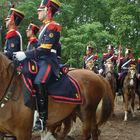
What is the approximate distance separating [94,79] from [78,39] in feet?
52.6

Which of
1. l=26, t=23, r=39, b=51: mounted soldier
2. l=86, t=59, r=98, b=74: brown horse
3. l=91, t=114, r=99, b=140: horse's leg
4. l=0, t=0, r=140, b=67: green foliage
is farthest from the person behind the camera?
l=0, t=0, r=140, b=67: green foliage

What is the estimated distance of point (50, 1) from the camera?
6.45m

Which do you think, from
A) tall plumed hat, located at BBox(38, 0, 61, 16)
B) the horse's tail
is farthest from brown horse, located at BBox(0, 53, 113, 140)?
tall plumed hat, located at BBox(38, 0, 61, 16)

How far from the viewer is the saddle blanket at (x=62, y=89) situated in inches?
245

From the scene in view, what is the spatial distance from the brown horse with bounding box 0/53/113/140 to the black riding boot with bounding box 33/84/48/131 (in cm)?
16

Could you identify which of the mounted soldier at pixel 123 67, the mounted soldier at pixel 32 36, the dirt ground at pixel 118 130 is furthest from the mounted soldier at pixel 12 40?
the mounted soldier at pixel 123 67

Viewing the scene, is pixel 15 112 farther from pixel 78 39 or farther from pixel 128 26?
pixel 128 26

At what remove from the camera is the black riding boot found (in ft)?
20.4

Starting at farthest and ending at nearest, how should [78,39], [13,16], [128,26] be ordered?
[128,26]
[78,39]
[13,16]

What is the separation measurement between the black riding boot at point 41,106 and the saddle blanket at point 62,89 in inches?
3.9

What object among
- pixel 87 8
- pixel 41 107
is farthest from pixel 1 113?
pixel 87 8

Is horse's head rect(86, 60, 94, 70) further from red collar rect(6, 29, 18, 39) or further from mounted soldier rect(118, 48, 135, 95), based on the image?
red collar rect(6, 29, 18, 39)

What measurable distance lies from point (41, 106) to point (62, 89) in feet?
1.64

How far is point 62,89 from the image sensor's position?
6527 mm
